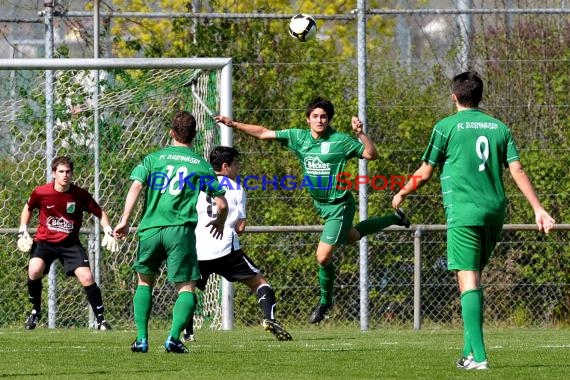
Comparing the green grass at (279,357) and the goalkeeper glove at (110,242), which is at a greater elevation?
the goalkeeper glove at (110,242)

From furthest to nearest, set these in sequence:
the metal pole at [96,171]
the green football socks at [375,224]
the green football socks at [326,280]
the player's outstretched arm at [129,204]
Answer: the metal pole at [96,171], the green football socks at [375,224], the green football socks at [326,280], the player's outstretched arm at [129,204]

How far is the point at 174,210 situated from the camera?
8.33 metres

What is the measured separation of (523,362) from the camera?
7844 mm

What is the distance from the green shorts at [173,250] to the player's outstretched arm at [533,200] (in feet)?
7.71

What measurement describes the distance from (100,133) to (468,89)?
6.68 m

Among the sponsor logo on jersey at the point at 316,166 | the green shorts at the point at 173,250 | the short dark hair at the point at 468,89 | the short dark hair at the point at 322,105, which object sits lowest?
the green shorts at the point at 173,250

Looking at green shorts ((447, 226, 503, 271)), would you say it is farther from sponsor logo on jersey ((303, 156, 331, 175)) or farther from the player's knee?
the player's knee

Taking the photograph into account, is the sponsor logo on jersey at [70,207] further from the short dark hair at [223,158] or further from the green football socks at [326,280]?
the green football socks at [326,280]

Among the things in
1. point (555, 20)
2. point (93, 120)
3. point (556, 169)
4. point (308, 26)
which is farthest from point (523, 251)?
point (93, 120)

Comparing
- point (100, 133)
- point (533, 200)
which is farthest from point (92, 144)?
point (533, 200)

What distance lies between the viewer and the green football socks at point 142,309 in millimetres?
8484

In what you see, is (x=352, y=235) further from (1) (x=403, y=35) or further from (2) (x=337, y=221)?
(1) (x=403, y=35)

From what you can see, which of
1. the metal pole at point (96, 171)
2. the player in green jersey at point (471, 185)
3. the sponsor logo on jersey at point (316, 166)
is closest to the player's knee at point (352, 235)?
the sponsor logo on jersey at point (316, 166)

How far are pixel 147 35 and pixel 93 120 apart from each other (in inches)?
116
